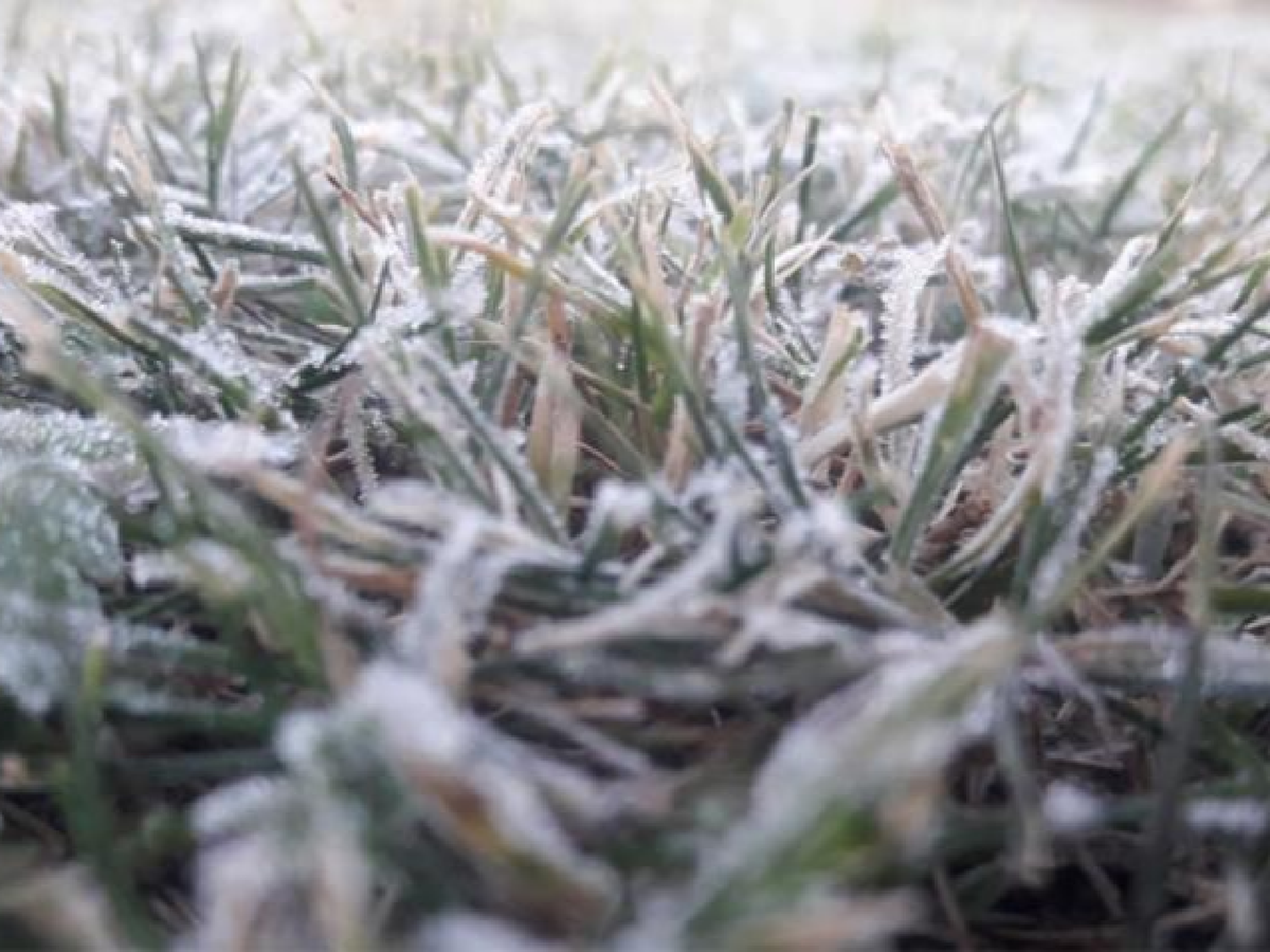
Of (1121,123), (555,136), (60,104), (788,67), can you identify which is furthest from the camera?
(788,67)

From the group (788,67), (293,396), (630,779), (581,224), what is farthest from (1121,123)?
(630,779)

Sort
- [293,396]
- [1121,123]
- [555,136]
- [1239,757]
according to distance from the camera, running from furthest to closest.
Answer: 1. [1121,123]
2. [555,136]
3. [293,396]
4. [1239,757]

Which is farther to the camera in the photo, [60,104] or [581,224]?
[60,104]

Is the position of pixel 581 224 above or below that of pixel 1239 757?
above

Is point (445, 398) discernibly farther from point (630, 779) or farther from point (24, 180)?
point (24, 180)

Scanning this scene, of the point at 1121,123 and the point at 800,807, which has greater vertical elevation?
the point at 1121,123

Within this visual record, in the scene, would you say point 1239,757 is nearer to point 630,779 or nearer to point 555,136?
point 630,779

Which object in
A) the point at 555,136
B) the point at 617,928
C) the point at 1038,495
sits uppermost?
the point at 555,136

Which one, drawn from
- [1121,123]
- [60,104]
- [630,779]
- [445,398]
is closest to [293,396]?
[445,398]

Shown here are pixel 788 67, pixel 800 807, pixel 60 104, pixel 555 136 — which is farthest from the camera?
pixel 788 67
